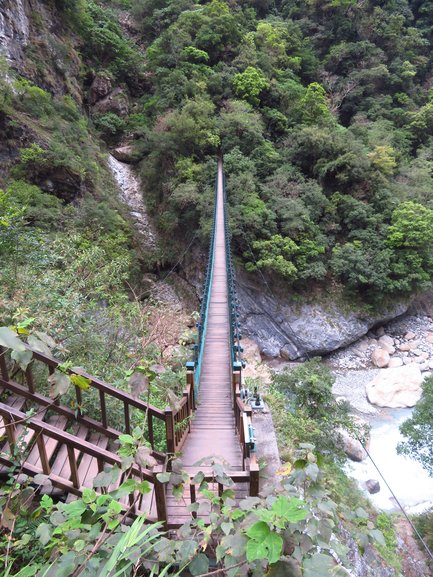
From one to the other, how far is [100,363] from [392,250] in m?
8.90

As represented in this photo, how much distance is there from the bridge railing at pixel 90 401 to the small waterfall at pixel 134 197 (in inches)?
321

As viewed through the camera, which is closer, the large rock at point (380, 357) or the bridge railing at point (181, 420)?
the bridge railing at point (181, 420)

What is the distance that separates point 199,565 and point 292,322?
8.60m

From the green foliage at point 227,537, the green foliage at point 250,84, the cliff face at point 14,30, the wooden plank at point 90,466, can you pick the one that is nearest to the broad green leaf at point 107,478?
the green foliage at point 227,537

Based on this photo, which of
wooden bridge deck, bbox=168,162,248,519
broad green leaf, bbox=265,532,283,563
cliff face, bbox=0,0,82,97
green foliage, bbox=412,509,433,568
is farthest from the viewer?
cliff face, bbox=0,0,82,97

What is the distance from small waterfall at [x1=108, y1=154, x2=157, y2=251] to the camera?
33.7 ft

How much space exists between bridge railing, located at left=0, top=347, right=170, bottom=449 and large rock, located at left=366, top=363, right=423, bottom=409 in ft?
→ 22.1

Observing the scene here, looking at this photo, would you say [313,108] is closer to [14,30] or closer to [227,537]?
[14,30]

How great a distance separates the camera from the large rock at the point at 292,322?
888 cm

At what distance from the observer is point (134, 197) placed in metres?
10.7

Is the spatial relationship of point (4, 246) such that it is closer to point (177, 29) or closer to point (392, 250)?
point (392, 250)

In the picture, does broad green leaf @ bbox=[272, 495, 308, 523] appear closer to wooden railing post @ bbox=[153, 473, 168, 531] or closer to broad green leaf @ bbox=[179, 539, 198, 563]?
broad green leaf @ bbox=[179, 539, 198, 563]

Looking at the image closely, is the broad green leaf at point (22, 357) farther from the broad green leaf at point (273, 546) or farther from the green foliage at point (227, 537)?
the broad green leaf at point (273, 546)

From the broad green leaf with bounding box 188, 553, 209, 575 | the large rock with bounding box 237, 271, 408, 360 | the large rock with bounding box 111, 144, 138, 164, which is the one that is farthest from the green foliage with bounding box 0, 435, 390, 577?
the large rock with bounding box 111, 144, 138, 164
